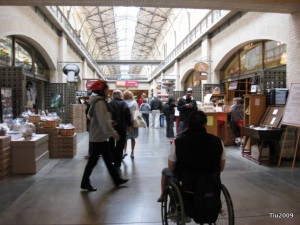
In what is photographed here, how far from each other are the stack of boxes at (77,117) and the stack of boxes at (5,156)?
6.88 metres

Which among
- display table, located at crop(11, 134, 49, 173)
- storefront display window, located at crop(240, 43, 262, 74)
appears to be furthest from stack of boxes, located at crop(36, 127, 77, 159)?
storefront display window, located at crop(240, 43, 262, 74)

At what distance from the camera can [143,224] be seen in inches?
133

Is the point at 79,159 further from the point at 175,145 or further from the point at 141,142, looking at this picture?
the point at 175,145

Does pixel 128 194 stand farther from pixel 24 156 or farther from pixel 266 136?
pixel 266 136

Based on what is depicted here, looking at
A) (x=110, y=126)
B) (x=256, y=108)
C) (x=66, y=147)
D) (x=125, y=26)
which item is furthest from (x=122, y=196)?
(x=125, y=26)

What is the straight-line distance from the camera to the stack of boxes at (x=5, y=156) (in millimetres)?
5340

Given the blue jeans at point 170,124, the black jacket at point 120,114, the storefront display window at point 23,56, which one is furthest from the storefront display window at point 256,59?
the storefront display window at point 23,56

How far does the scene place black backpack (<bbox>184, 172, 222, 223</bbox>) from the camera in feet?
8.30

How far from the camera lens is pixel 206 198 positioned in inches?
99.7

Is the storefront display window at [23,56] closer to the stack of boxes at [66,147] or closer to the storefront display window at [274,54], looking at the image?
the stack of boxes at [66,147]

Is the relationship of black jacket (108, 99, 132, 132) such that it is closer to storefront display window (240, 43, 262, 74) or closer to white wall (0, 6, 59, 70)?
white wall (0, 6, 59, 70)

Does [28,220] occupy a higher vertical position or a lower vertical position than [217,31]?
lower

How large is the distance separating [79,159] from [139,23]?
21.8 meters

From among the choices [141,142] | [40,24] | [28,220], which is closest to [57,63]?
[40,24]
